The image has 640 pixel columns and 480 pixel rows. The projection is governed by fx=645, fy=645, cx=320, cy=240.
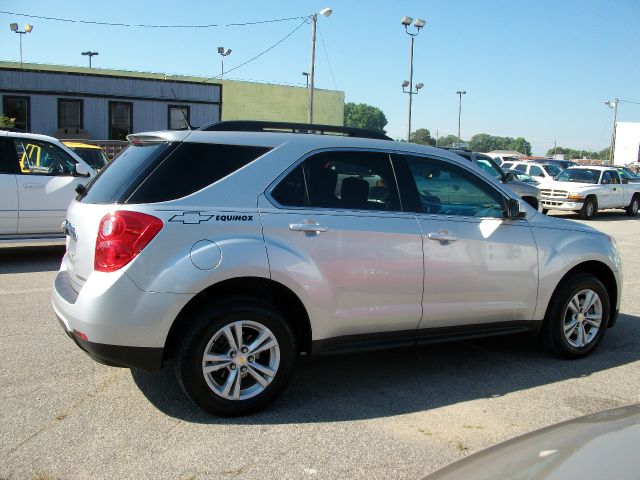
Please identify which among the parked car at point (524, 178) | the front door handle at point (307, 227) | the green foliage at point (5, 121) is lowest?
the front door handle at point (307, 227)

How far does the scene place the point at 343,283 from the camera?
4.30 m

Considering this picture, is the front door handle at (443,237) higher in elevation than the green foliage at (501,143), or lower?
lower

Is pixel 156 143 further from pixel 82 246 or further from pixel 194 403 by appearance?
pixel 194 403

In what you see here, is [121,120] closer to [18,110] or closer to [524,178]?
[18,110]

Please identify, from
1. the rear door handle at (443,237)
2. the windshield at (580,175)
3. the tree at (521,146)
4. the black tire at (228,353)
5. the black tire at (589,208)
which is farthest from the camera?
the tree at (521,146)

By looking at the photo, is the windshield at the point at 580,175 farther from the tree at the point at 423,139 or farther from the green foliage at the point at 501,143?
the green foliage at the point at 501,143

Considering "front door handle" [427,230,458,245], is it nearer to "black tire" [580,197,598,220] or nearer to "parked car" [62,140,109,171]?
"parked car" [62,140,109,171]

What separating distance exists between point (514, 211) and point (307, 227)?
1802 mm

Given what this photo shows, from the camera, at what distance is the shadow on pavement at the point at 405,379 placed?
423cm

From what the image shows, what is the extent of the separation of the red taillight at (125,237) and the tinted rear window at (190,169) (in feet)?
0.44

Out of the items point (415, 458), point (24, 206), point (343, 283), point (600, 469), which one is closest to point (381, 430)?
point (415, 458)

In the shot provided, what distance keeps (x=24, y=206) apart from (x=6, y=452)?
21.6ft

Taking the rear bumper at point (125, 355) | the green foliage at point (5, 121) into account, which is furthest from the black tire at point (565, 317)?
the green foliage at point (5, 121)

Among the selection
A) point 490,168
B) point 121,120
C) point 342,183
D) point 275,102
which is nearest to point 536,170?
point 490,168
